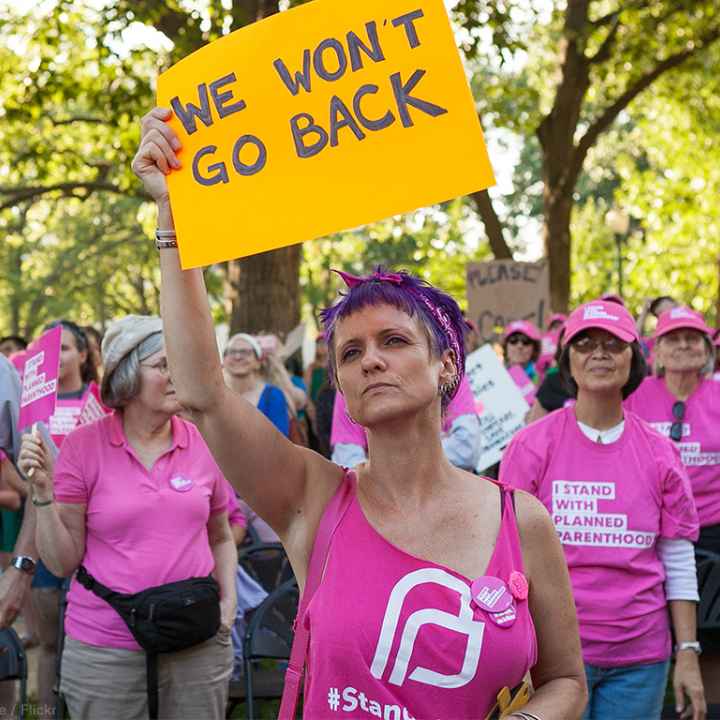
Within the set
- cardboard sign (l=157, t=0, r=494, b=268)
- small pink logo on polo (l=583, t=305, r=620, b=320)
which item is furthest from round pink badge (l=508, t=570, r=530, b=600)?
small pink logo on polo (l=583, t=305, r=620, b=320)

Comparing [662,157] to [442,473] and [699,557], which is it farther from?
[442,473]

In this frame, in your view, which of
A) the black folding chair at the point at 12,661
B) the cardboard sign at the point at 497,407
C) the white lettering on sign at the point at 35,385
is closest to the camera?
the black folding chair at the point at 12,661

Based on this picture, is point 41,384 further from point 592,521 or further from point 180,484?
point 592,521

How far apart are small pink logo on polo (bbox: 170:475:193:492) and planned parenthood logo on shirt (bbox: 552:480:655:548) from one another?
1.24 metres

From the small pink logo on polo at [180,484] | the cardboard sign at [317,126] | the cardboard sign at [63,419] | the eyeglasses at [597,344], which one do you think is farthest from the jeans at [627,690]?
the cardboard sign at [63,419]

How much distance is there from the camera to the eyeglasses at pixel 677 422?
5613 mm

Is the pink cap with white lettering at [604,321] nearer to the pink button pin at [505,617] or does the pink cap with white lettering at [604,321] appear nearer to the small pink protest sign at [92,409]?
the small pink protest sign at [92,409]

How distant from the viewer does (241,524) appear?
527 centimetres

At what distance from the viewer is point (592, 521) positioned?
162 inches

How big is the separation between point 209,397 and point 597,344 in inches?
92.1

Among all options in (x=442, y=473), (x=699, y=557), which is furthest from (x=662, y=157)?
(x=442, y=473)

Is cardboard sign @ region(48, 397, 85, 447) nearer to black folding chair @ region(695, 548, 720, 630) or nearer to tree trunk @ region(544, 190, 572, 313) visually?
black folding chair @ region(695, 548, 720, 630)

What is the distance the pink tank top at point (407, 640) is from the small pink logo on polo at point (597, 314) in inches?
87.5

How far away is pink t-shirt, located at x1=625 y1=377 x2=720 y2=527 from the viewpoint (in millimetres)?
5562
